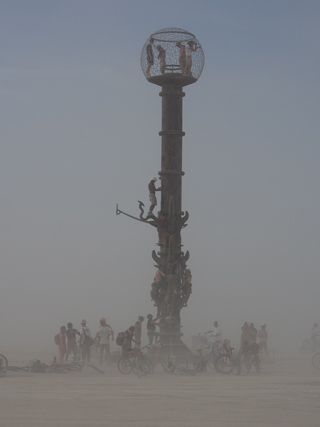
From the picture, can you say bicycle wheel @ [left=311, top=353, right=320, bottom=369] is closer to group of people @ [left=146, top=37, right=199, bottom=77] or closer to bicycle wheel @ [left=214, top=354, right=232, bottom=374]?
bicycle wheel @ [left=214, top=354, right=232, bottom=374]

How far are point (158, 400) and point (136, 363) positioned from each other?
817cm

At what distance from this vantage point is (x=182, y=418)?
57.6 ft

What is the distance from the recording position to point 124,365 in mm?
29969

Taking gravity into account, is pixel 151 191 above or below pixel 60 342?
above

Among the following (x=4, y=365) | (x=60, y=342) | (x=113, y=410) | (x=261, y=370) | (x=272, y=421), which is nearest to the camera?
(x=272, y=421)

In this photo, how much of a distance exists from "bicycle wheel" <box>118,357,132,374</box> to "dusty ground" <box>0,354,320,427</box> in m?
0.23

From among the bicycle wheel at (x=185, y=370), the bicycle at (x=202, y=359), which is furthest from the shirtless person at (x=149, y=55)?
the bicycle wheel at (x=185, y=370)

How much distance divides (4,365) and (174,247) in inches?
353

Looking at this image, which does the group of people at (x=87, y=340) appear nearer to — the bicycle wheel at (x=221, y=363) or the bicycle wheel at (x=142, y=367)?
the bicycle wheel at (x=142, y=367)

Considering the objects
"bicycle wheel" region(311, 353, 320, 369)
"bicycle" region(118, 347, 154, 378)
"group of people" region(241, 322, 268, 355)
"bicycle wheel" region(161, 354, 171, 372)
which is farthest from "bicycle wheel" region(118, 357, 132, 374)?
"group of people" region(241, 322, 268, 355)

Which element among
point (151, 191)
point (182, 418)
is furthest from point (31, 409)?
point (151, 191)

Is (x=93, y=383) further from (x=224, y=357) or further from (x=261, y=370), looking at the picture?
(x=261, y=370)

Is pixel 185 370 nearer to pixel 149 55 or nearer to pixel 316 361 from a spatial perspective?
pixel 316 361

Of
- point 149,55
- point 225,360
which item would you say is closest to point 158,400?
point 225,360
